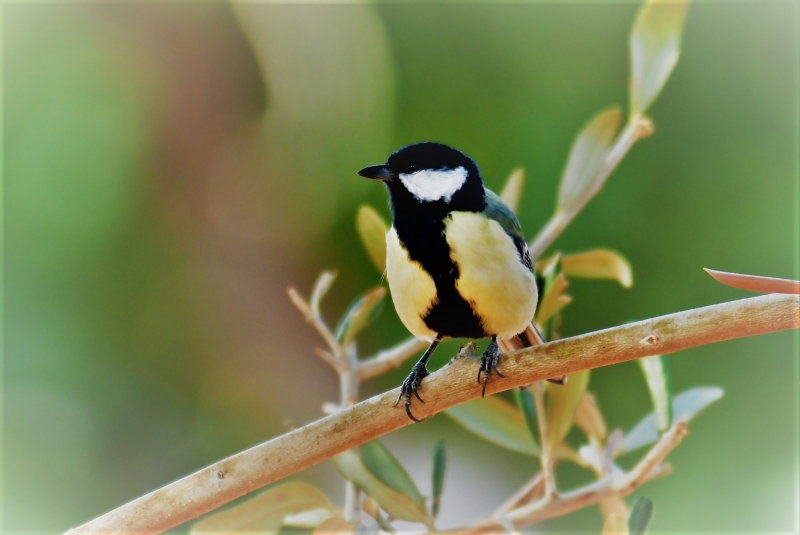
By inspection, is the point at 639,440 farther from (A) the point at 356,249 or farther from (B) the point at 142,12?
(B) the point at 142,12

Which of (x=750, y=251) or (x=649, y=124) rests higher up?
(x=649, y=124)

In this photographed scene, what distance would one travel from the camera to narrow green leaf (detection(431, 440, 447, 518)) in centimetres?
49

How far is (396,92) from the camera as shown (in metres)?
1.06

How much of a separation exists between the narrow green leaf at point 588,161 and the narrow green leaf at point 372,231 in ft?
0.51

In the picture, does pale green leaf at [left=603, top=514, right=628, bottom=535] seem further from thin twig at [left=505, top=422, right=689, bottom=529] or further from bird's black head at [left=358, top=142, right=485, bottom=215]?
bird's black head at [left=358, top=142, right=485, bottom=215]

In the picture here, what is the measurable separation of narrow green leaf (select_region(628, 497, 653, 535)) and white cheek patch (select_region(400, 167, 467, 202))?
0.25 m

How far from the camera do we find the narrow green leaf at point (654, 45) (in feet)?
1.81

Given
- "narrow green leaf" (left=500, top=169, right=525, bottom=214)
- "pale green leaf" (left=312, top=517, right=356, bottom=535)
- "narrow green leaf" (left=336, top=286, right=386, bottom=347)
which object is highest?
"narrow green leaf" (left=500, top=169, right=525, bottom=214)

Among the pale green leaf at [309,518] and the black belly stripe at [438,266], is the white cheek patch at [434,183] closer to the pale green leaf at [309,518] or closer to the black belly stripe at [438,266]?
the black belly stripe at [438,266]

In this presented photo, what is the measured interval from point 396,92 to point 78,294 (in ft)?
1.89

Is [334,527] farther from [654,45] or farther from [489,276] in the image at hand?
[654,45]

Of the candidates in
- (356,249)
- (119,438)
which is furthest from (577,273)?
(119,438)

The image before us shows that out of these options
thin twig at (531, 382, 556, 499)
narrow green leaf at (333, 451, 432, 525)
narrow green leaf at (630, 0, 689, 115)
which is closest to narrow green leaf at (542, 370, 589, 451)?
thin twig at (531, 382, 556, 499)

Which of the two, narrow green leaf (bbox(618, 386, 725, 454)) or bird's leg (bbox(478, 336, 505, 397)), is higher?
bird's leg (bbox(478, 336, 505, 397))
